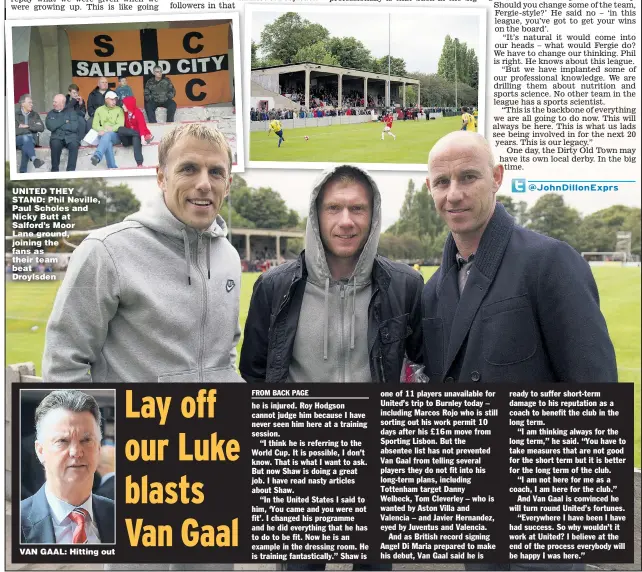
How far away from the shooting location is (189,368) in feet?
11.4

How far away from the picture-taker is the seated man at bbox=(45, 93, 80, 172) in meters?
3.80

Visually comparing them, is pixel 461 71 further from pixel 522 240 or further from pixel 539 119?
pixel 522 240

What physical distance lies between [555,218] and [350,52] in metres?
1.51

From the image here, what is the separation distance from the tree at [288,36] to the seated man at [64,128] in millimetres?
1149

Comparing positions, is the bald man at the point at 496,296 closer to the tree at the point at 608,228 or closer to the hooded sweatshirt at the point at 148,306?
the tree at the point at 608,228

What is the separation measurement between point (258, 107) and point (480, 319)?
1.73 meters

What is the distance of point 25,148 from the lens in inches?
152

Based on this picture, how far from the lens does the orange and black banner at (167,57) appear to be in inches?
149

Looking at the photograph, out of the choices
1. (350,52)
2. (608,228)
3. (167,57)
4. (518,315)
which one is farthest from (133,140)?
(608,228)

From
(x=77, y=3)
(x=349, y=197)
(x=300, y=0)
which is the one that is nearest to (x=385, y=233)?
(x=349, y=197)

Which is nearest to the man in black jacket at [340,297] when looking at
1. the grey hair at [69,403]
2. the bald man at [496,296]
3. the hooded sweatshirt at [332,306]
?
the hooded sweatshirt at [332,306]

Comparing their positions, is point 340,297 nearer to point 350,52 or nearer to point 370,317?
point 370,317

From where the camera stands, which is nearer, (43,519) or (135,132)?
(135,132)

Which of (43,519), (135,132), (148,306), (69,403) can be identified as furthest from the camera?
(43,519)
